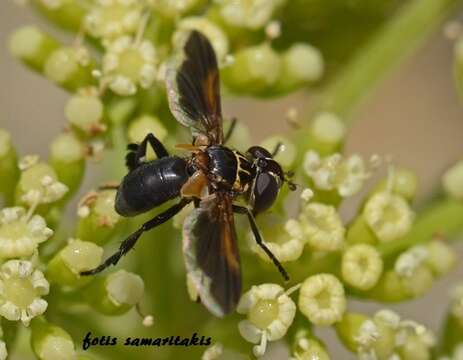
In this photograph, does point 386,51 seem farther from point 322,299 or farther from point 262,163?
point 322,299

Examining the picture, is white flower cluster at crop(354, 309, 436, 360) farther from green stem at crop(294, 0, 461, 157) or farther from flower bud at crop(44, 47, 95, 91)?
flower bud at crop(44, 47, 95, 91)

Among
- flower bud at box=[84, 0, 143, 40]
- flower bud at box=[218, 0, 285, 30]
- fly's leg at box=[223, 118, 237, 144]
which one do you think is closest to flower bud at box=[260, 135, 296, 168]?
fly's leg at box=[223, 118, 237, 144]

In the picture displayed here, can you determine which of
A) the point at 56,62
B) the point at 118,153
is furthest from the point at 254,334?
the point at 56,62

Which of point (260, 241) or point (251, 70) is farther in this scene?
point (251, 70)

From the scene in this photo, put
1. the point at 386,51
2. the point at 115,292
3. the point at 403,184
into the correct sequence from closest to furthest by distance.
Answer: the point at 115,292 < the point at 403,184 < the point at 386,51

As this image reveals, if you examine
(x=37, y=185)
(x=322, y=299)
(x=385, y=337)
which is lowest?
(x=385, y=337)

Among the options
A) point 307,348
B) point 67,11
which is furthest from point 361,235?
point 67,11
